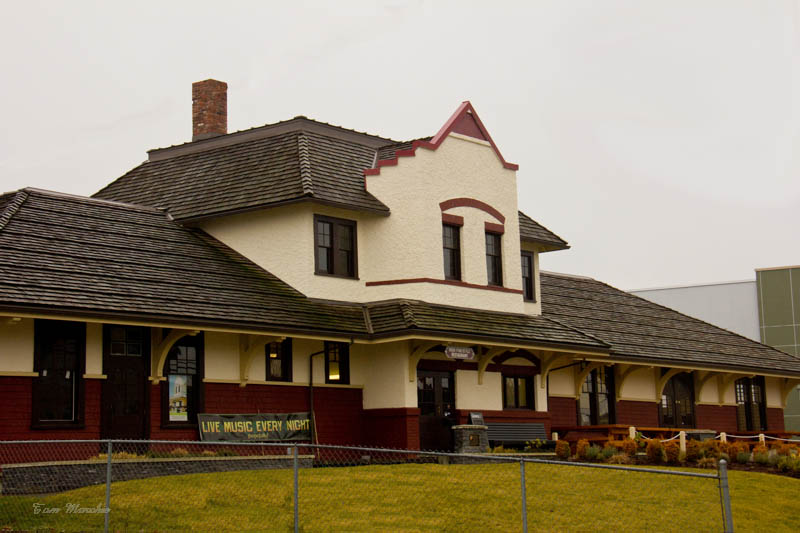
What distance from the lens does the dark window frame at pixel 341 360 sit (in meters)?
30.9

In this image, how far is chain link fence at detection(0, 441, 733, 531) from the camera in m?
18.0

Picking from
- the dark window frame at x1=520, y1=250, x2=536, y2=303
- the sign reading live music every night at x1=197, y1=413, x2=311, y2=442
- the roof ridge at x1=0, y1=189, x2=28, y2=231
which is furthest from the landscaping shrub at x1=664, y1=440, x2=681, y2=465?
the roof ridge at x1=0, y1=189, x2=28, y2=231

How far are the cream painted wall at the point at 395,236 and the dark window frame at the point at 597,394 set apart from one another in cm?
625

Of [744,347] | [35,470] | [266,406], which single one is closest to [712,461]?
[266,406]

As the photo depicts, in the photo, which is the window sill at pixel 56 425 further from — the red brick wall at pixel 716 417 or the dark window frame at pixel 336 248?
the red brick wall at pixel 716 417

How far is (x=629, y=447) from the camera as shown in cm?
2941

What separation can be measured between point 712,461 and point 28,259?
15859mm

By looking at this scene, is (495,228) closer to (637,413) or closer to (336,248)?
(336,248)

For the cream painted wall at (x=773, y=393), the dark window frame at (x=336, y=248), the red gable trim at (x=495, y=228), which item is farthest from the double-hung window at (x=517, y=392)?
the cream painted wall at (x=773, y=393)

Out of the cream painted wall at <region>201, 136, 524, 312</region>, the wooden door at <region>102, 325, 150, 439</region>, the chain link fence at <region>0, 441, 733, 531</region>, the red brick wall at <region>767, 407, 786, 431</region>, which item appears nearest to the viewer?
the chain link fence at <region>0, 441, 733, 531</region>

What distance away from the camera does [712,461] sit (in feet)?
90.6

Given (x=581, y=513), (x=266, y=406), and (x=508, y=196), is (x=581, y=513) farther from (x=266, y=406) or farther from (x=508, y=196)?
(x=508, y=196)

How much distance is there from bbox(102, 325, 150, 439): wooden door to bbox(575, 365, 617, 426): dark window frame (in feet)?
53.0

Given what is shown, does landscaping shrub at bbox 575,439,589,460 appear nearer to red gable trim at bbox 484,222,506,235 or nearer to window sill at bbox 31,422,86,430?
red gable trim at bbox 484,222,506,235
